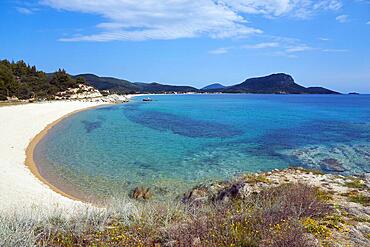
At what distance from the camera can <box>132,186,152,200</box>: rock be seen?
13.3 metres

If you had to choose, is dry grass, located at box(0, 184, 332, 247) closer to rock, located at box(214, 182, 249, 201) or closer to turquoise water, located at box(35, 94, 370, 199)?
rock, located at box(214, 182, 249, 201)

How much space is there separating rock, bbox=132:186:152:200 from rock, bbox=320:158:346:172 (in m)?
11.1

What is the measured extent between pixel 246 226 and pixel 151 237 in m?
1.81

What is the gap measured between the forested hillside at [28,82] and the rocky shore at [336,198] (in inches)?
2669

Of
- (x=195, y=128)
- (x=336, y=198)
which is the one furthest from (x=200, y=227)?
(x=195, y=128)

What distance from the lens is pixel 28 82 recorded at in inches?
3381

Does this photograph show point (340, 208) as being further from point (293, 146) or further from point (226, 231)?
point (293, 146)

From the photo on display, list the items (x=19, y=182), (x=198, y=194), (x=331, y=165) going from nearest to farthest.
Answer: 1. (x=198, y=194)
2. (x=19, y=182)
3. (x=331, y=165)

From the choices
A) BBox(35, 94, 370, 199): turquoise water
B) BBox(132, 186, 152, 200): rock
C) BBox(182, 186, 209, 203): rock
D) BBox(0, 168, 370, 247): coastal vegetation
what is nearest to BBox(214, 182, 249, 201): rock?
BBox(182, 186, 209, 203): rock

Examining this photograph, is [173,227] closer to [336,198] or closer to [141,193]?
[336,198]

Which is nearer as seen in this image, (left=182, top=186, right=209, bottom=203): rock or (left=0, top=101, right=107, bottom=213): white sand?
(left=0, top=101, right=107, bottom=213): white sand

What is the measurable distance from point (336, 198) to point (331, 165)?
1189 cm

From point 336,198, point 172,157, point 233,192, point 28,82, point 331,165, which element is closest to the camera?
point 336,198

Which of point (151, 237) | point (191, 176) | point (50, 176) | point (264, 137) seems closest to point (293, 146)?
point (264, 137)
